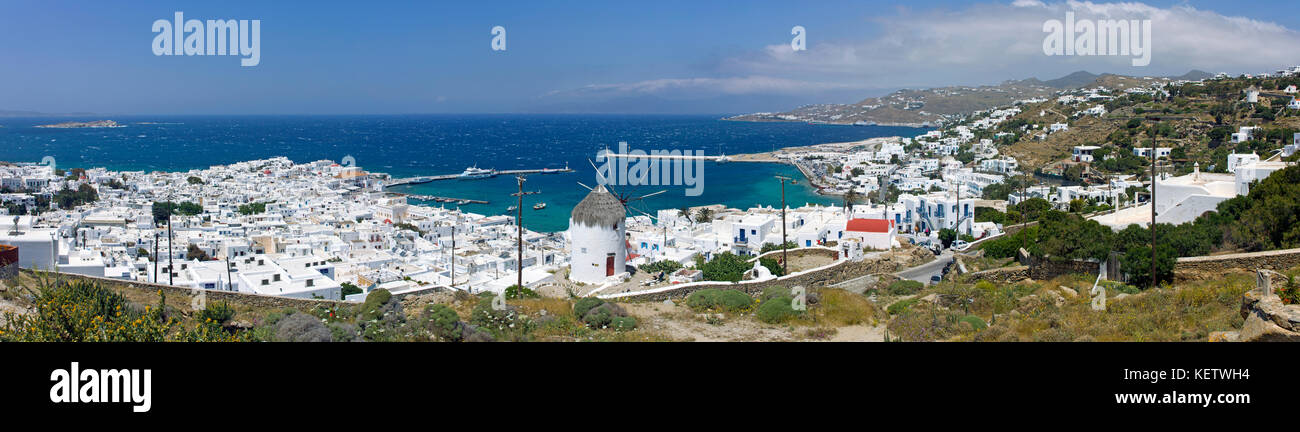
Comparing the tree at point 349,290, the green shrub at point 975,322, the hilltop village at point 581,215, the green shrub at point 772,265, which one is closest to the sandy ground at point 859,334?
the green shrub at point 975,322

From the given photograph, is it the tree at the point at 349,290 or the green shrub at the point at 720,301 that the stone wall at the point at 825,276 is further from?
the tree at the point at 349,290

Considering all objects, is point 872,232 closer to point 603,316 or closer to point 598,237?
point 598,237

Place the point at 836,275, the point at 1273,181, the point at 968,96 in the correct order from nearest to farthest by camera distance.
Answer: the point at 836,275, the point at 1273,181, the point at 968,96

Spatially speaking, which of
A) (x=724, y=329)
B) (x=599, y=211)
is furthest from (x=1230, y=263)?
(x=599, y=211)

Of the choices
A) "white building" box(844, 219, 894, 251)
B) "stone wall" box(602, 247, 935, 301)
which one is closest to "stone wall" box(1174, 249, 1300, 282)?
"stone wall" box(602, 247, 935, 301)
